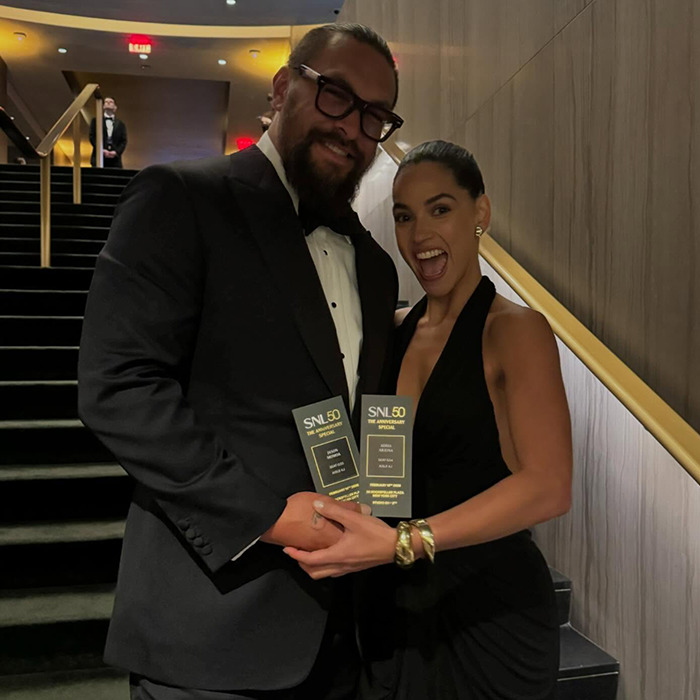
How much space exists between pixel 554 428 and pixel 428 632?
443mm

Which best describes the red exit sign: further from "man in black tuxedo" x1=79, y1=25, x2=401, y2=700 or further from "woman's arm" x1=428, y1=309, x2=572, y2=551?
"woman's arm" x1=428, y1=309, x2=572, y2=551

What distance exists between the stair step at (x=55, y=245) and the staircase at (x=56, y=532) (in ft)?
3.41

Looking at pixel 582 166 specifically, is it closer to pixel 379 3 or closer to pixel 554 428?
pixel 554 428

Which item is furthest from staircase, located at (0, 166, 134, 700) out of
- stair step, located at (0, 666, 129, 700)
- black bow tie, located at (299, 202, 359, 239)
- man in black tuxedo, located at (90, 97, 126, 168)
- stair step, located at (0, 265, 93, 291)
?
man in black tuxedo, located at (90, 97, 126, 168)

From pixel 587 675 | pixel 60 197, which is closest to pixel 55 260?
pixel 60 197

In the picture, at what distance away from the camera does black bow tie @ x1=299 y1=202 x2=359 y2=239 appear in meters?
1.20

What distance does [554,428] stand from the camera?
1.10 metres

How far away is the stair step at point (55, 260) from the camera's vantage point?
4.34m

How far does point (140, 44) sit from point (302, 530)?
36.5 ft

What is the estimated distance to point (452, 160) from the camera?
4.10 ft

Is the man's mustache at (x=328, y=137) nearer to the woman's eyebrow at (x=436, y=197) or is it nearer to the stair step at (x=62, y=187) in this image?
the woman's eyebrow at (x=436, y=197)

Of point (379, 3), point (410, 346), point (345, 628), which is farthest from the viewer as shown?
point (379, 3)

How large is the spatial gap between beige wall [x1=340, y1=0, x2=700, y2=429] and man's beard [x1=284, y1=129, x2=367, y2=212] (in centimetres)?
117

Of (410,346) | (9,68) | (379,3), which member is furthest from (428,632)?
(9,68)
